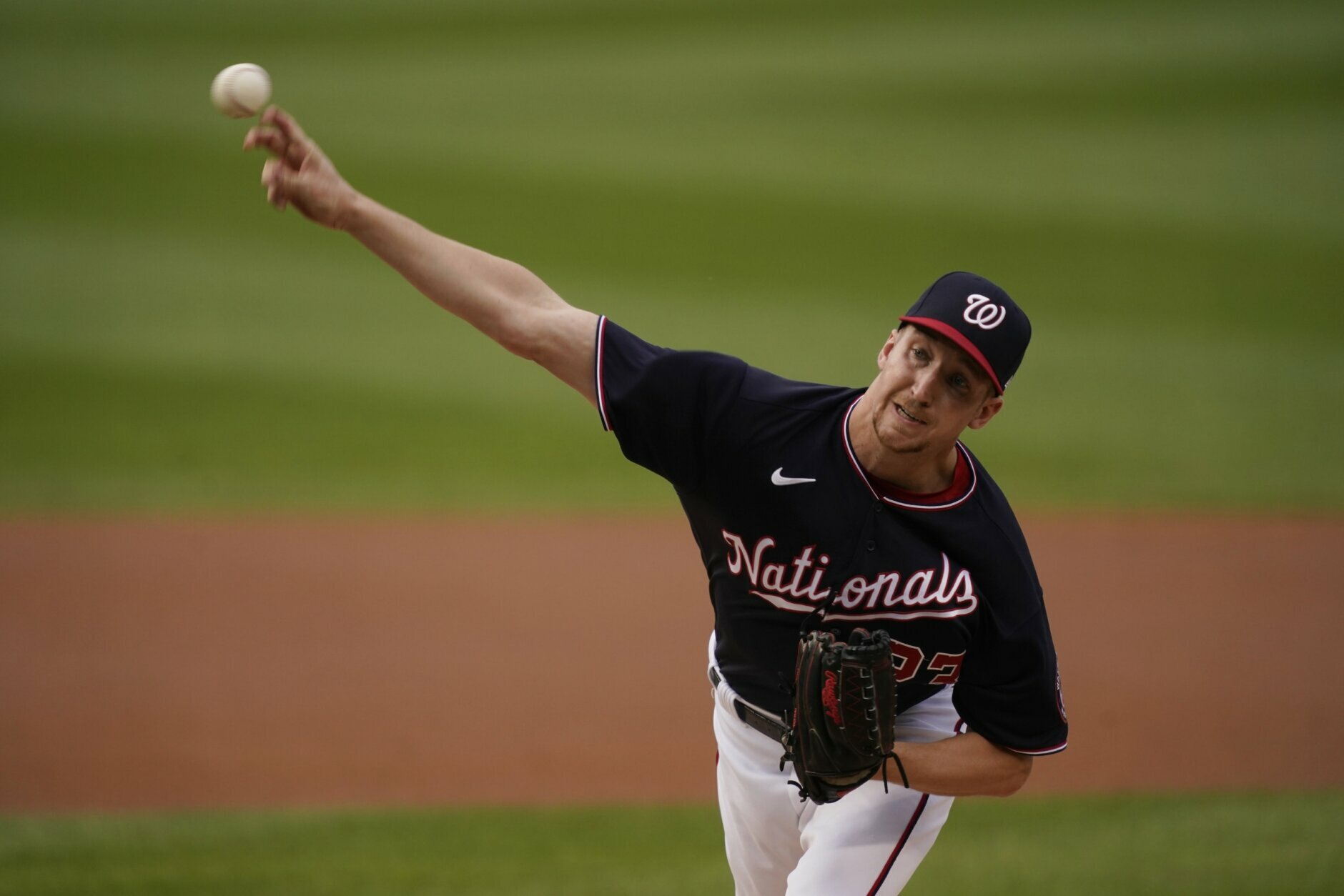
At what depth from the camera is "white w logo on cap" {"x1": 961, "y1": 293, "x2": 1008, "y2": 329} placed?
283 centimetres

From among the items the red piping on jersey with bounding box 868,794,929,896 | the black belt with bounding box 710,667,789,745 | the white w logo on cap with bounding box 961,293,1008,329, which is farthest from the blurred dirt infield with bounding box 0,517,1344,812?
the white w logo on cap with bounding box 961,293,1008,329

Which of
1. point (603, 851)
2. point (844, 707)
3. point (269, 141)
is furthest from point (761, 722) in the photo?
point (269, 141)

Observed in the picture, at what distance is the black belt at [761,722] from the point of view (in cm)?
317

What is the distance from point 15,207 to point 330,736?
570 cm

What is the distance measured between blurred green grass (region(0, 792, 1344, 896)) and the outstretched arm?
2163 mm

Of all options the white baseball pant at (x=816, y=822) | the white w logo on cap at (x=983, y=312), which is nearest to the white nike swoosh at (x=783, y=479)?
the white w logo on cap at (x=983, y=312)

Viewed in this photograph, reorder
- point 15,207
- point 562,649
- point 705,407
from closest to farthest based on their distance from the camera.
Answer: point 705,407 < point 562,649 < point 15,207

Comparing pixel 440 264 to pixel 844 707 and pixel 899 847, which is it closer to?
pixel 844 707

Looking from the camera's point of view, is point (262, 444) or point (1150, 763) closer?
point (1150, 763)

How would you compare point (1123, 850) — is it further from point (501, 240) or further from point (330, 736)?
point (501, 240)

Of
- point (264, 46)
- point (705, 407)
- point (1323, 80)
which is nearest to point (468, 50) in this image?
point (264, 46)

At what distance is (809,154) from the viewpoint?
1028cm

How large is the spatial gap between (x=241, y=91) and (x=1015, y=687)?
2.14m

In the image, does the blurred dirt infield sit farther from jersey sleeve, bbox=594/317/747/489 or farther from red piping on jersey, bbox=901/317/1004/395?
red piping on jersey, bbox=901/317/1004/395
